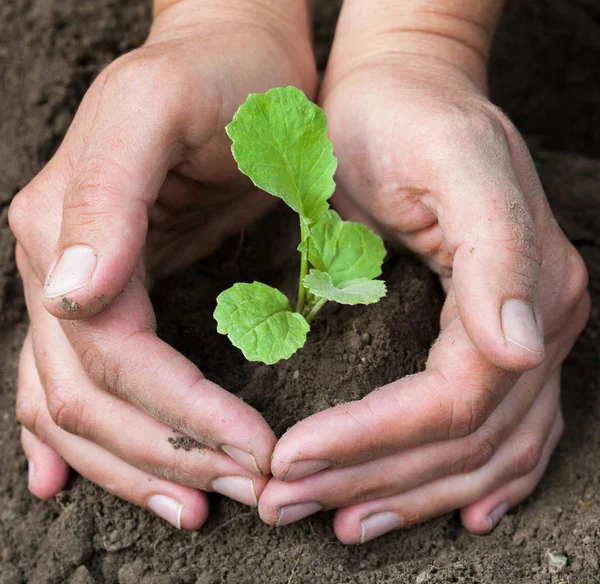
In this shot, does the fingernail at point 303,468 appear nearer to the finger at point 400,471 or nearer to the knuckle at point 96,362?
the finger at point 400,471

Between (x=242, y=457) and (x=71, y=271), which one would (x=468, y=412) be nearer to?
(x=242, y=457)

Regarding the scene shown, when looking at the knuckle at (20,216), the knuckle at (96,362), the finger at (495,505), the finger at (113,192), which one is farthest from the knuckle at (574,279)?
the knuckle at (20,216)

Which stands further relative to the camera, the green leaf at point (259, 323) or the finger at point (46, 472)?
the finger at point (46, 472)

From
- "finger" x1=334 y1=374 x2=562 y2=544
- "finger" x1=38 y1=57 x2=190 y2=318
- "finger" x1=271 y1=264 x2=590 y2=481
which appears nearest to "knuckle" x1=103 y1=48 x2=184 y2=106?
"finger" x1=38 y1=57 x2=190 y2=318

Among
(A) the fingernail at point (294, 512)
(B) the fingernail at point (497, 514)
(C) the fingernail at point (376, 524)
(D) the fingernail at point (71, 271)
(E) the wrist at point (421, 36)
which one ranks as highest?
(D) the fingernail at point (71, 271)

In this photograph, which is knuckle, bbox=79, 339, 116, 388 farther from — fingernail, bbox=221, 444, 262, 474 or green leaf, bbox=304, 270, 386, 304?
green leaf, bbox=304, 270, 386, 304

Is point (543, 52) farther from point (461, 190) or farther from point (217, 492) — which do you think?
point (217, 492)

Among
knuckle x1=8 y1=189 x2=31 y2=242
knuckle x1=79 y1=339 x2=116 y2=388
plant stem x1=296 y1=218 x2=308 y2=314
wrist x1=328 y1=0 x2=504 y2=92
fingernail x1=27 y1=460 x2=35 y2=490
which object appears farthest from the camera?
wrist x1=328 y1=0 x2=504 y2=92
